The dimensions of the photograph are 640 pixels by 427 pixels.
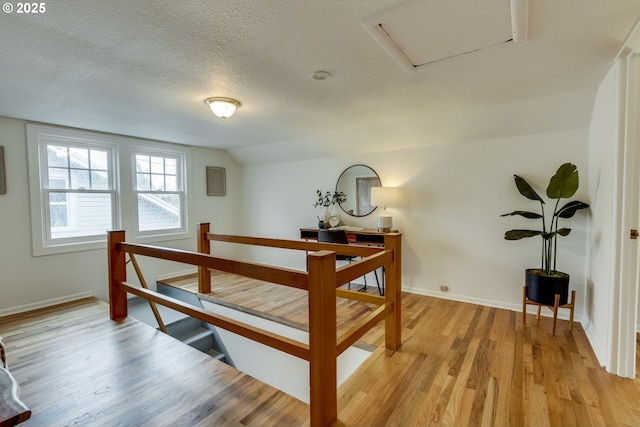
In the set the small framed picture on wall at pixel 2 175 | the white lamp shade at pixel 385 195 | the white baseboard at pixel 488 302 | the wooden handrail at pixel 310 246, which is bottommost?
the white baseboard at pixel 488 302

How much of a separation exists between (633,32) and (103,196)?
5.24m

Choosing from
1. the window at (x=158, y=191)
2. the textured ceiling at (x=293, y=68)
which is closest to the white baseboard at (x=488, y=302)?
the textured ceiling at (x=293, y=68)

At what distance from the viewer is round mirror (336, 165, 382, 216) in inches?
166

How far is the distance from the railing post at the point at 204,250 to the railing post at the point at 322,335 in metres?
2.67

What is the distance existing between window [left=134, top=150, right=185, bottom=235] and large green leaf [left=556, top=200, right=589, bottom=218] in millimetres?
4961

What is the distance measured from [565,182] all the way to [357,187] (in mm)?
2359

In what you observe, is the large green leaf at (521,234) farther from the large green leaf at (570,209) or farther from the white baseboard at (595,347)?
the white baseboard at (595,347)

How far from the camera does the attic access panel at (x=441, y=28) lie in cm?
145

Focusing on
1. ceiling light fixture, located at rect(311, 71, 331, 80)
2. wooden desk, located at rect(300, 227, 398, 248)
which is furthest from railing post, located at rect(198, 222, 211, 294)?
ceiling light fixture, located at rect(311, 71, 331, 80)

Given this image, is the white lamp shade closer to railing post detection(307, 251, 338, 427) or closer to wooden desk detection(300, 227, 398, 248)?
wooden desk detection(300, 227, 398, 248)

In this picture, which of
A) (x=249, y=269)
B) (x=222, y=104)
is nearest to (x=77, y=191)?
(x=222, y=104)

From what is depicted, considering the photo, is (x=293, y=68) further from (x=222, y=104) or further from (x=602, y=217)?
(x=602, y=217)

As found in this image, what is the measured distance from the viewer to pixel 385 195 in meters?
3.79

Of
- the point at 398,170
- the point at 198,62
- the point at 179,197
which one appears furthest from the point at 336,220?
the point at 198,62
